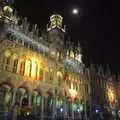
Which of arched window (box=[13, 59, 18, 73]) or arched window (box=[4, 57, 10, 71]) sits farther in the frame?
arched window (box=[13, 59, 18, 73])

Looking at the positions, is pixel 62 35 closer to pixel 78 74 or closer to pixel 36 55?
pixel 78 74

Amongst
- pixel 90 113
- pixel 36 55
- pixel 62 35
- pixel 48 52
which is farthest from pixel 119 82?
pixel 36 55

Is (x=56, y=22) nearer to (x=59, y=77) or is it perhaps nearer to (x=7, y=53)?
(x=59, y=77)

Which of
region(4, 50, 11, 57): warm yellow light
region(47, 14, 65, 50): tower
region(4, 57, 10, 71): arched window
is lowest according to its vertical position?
region(4, 57, 10, 71): arched window

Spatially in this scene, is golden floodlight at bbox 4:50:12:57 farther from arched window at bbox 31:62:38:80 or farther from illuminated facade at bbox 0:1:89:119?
arched window at bbox 31:62:38:80

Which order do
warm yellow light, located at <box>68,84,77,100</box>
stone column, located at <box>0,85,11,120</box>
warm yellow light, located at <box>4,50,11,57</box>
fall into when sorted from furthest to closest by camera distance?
warm yellow light, located at <box>68,84,77,100</box> → warm yellow light, located at <box>4,50,11,57</box> → stone column, located at <box>0,85,11,120</box>

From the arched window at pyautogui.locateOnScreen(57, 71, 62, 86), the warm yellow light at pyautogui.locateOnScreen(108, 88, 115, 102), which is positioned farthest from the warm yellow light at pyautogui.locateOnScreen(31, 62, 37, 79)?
the warm yellow light at pyautogui.locateOnScreen(108, 88, 115, 102)

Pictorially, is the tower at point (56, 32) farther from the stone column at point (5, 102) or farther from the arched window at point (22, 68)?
the stone column at point (5, 102)

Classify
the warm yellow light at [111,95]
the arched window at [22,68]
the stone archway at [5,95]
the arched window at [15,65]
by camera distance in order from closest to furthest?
1. the stone archway at [5,95]
2. the arched window at [15,65]
3. the arched window at [22,68]
4. the warm yellow light at [111,95]

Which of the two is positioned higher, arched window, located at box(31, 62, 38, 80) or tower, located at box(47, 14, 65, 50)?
tower, located at box(47, 14, 65, 50)

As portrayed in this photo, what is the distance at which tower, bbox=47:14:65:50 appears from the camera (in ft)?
168

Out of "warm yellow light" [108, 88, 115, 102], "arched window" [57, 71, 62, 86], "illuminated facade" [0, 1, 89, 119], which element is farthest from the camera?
"warm yellow light" [108, 88, 115, 102]

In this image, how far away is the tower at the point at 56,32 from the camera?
2011 inches

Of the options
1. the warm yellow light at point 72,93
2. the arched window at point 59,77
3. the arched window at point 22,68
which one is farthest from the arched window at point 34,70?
the warm yellow light at point 72,93
